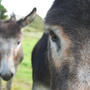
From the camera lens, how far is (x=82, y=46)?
2293mm

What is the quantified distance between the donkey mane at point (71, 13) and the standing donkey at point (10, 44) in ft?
12.0

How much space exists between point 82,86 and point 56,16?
2.83ft

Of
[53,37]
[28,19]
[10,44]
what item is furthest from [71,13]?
[28,19]

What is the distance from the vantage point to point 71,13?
2418mm

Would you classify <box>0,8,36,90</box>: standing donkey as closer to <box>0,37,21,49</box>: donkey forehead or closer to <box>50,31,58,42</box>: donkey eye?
<box>0,37,21,49</box>: donkey forehead

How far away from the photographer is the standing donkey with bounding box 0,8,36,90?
237 inches

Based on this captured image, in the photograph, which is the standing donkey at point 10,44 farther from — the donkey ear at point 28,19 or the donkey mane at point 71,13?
the donkey mane at point 71,13

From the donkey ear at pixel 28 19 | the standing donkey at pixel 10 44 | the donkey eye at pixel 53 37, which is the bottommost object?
the standing donkey at pixel 10 44

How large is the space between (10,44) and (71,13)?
4367 millimetres

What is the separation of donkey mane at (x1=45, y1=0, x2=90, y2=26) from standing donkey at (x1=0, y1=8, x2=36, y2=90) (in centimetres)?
365

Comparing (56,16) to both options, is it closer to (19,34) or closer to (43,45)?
(43,45)

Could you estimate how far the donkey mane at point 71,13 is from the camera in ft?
7.72

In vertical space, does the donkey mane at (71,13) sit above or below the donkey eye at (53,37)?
above

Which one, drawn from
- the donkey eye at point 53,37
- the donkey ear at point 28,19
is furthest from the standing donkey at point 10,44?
the donkey eye at point 53,37
